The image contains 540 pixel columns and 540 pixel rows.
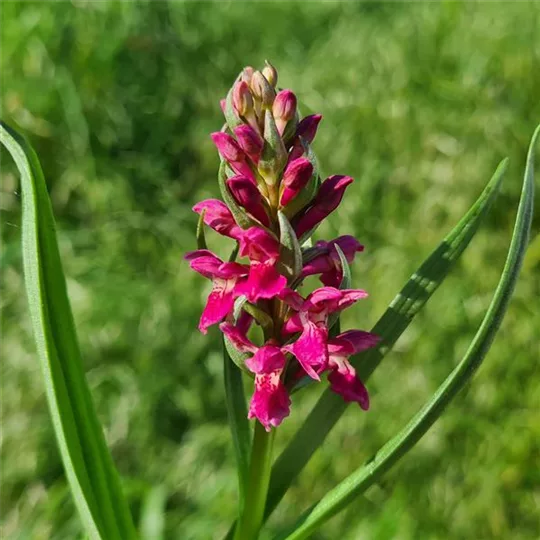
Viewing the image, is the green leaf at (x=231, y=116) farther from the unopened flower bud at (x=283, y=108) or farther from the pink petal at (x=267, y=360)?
the pink petal at (x=267, y=360)

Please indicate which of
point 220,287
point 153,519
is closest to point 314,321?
point 220,287

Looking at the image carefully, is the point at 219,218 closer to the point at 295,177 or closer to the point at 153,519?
the point at 295,177

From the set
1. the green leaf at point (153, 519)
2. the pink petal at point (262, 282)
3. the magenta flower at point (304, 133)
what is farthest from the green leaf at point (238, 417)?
the green leaf at point (153, 519)

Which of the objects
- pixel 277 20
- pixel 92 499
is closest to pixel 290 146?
pixel 92 499

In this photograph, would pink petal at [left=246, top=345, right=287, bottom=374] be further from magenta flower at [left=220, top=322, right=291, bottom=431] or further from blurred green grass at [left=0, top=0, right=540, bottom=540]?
blurred green grass at [left=0, top=0, right=540, bottom=540]

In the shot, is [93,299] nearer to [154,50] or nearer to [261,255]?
[154,50]
